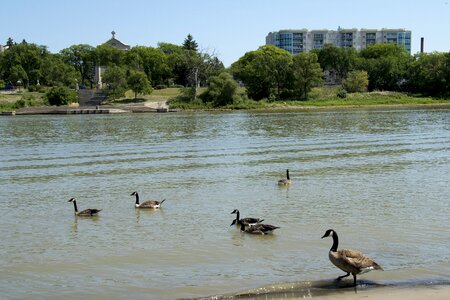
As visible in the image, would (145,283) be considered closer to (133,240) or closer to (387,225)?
(133,240)

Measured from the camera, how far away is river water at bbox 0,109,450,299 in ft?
39.7

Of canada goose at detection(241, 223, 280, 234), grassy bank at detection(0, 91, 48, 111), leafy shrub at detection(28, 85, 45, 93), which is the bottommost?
canada goose at detection(241, 223, 280, 234)

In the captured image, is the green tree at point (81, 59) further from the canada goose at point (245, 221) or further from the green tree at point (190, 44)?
the canada goose at point (245, 221)

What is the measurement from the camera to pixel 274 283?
1163cm

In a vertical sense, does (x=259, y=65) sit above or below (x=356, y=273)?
above

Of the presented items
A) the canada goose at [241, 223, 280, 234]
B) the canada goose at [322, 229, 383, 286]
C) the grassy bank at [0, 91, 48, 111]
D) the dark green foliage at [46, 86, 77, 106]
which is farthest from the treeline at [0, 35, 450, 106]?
the canada goose at [322, 229, 383, 286]

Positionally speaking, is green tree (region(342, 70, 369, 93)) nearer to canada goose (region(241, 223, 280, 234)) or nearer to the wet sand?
canada goose (region(241, 223, 280, 234))

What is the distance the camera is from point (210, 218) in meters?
17.2

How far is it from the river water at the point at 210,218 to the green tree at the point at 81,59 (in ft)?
366

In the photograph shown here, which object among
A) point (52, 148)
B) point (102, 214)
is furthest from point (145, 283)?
point (52, 148)

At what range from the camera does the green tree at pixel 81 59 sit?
142750 mm

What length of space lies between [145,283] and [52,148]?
2738 centimetres

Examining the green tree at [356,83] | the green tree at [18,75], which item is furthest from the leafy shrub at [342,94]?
the green tree at [18,75]

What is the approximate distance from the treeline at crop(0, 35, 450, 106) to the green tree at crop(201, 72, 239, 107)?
0.02 meters
